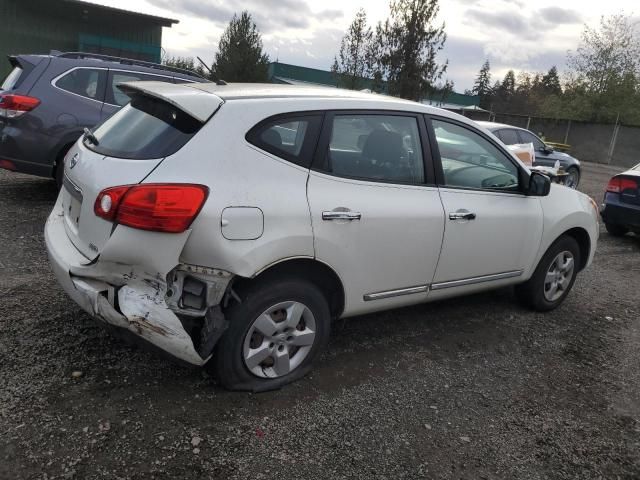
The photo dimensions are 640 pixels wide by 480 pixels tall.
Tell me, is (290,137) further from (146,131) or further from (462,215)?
(462,215)

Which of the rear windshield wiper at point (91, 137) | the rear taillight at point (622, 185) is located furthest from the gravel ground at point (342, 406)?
the rear taillight at point (622, 185)

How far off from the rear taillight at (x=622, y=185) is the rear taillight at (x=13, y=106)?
8181mm

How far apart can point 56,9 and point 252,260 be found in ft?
109

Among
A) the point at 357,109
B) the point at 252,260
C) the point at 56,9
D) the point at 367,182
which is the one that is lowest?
the point at 252,260

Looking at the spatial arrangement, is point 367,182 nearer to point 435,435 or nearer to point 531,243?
point 435,435

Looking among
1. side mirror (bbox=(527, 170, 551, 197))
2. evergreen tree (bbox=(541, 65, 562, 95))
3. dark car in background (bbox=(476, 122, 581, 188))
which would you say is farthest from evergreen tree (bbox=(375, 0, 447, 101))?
evergreen tree (bbox=(541, 65, 562, 95))

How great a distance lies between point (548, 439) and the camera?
298 cm

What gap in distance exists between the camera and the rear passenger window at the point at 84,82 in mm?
6324

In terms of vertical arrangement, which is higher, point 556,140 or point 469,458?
point 556,140

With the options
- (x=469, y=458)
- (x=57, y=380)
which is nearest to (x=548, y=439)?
(x=469, y=458)

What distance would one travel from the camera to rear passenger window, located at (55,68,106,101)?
249 inches

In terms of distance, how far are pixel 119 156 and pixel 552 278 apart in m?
3.77

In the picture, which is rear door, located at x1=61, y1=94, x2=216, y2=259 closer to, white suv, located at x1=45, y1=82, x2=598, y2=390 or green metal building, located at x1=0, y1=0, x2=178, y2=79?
white suv, located at x1=45, y1=82, x2=598, y2=390

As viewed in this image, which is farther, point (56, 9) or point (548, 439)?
point (56, 9)
